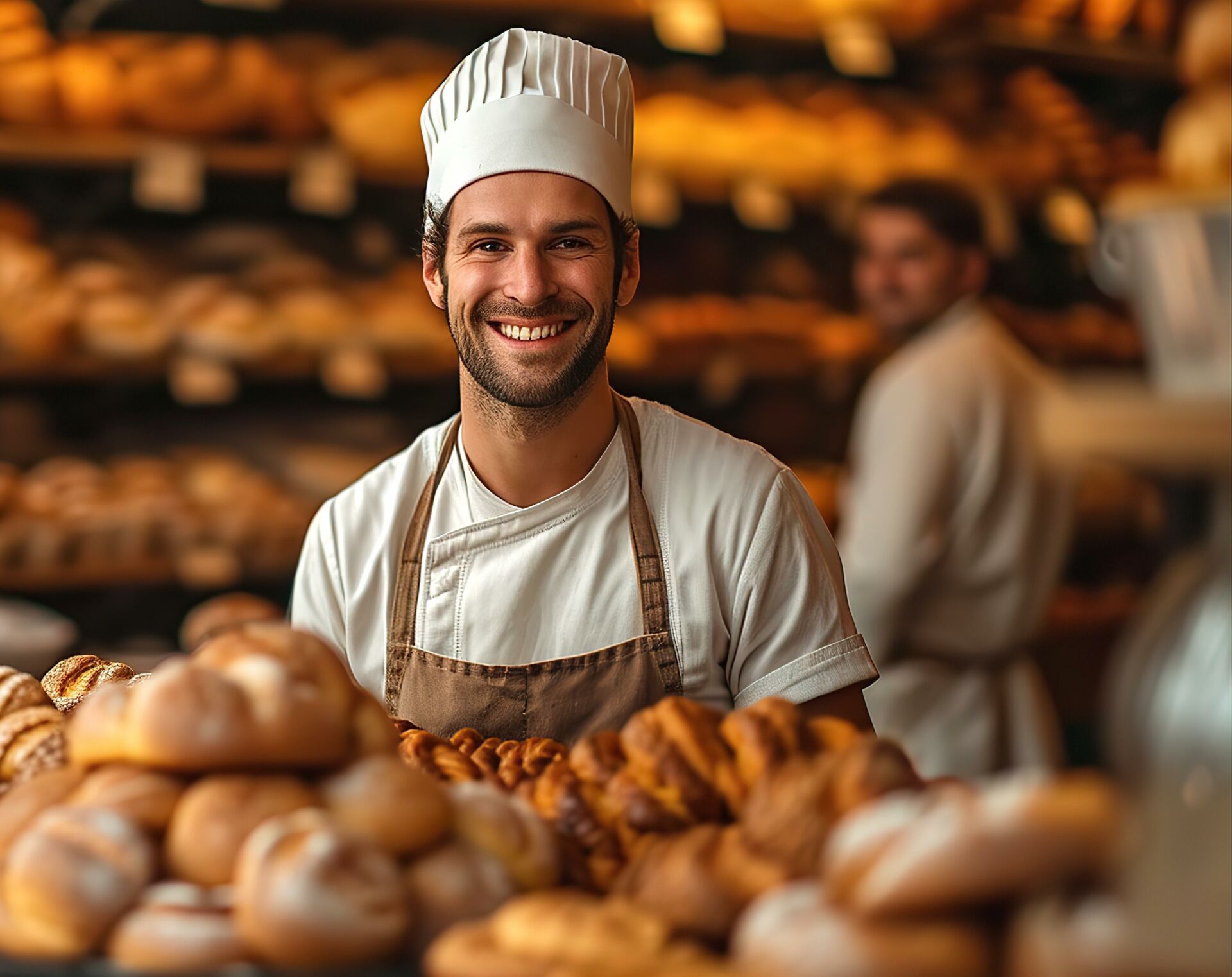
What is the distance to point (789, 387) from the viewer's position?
177 inches

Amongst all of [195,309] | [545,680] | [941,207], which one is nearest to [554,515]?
[545,680]

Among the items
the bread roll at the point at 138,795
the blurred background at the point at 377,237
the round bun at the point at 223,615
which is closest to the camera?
the bread roll at the point at 138,795

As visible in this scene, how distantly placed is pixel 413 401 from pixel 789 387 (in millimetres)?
1280

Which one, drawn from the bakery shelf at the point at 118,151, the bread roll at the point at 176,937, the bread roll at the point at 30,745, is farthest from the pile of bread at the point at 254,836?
the bakery shelf at the point at 118,151

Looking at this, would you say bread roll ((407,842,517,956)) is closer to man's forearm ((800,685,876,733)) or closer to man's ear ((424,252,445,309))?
man's forearm ((800,685,876,733))

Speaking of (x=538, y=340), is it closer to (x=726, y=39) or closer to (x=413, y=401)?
(x=413, y=401)

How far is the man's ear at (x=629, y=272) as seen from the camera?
2035 millimetres

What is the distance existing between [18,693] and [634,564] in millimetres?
829

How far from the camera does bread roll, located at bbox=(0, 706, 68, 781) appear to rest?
113cm

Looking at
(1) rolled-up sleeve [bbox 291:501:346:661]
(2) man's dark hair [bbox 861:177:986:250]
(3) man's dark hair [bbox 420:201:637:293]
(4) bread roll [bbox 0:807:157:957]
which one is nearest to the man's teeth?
(3) man's dark hair [bbox 420:201:637:293]

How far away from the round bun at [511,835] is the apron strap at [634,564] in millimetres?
831

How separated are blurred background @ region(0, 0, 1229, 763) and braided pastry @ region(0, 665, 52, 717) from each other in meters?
1.61

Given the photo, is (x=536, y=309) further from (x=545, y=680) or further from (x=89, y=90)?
(x=89, y=90)

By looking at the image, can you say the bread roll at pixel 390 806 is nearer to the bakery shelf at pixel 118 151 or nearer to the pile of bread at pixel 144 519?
the pile of bread at pixel 144 519
